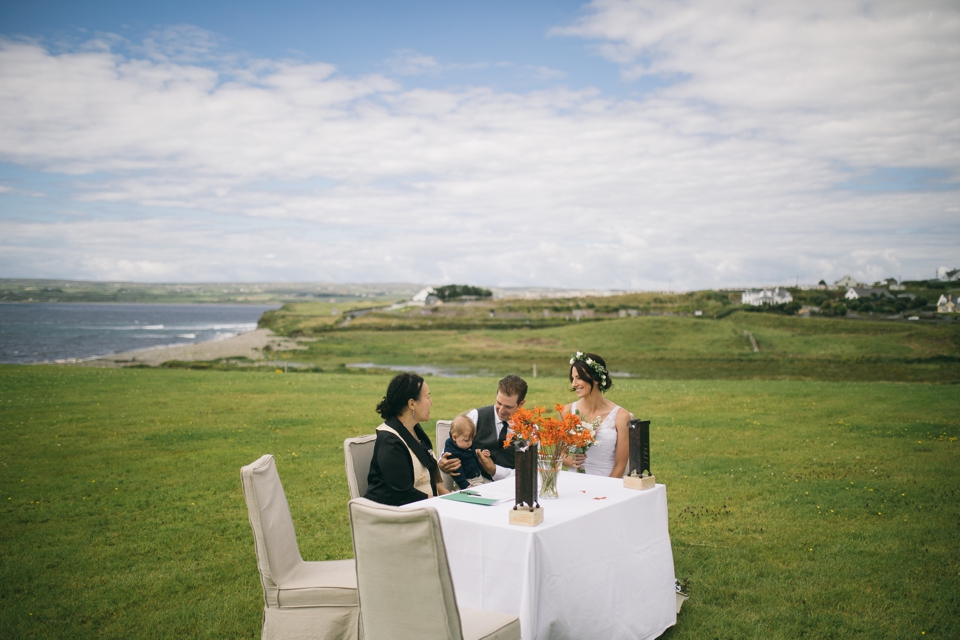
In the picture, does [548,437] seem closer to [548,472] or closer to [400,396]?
[548,472]

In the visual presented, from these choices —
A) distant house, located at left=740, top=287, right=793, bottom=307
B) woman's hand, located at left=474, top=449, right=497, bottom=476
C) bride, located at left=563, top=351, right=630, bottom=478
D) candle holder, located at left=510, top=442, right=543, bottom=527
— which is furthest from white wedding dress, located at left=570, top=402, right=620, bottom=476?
distant house, located at left=740, top=287, right=793, bottom=307

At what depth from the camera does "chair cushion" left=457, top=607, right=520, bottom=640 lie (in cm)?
416

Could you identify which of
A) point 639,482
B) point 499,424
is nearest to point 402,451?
point 499,424

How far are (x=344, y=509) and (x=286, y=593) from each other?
4591 mm

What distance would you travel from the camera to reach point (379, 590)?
13.0ft

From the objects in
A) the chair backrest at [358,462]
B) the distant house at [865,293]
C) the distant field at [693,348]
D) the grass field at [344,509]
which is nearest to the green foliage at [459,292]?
the distant field at [693,348]

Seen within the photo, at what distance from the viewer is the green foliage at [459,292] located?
424ft

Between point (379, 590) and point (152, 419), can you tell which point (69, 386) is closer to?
point (152, 419)

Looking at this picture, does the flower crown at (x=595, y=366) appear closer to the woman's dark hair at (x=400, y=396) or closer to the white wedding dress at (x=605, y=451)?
the white wedding dress at (x=605, y=451)

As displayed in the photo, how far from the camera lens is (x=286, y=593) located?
508cm

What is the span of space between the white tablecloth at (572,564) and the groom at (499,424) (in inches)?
56.3

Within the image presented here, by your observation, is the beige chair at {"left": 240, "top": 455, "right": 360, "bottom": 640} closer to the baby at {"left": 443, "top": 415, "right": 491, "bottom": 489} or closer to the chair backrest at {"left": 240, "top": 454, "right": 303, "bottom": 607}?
the chair backrest at {"left": 240, "top": 454, "right": 303, "bottom": 607}

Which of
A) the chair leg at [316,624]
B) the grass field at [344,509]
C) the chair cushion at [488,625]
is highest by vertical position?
the chair cushion at [488,625]

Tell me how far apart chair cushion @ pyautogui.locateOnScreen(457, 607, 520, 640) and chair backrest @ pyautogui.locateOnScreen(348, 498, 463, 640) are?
0.38 metres
